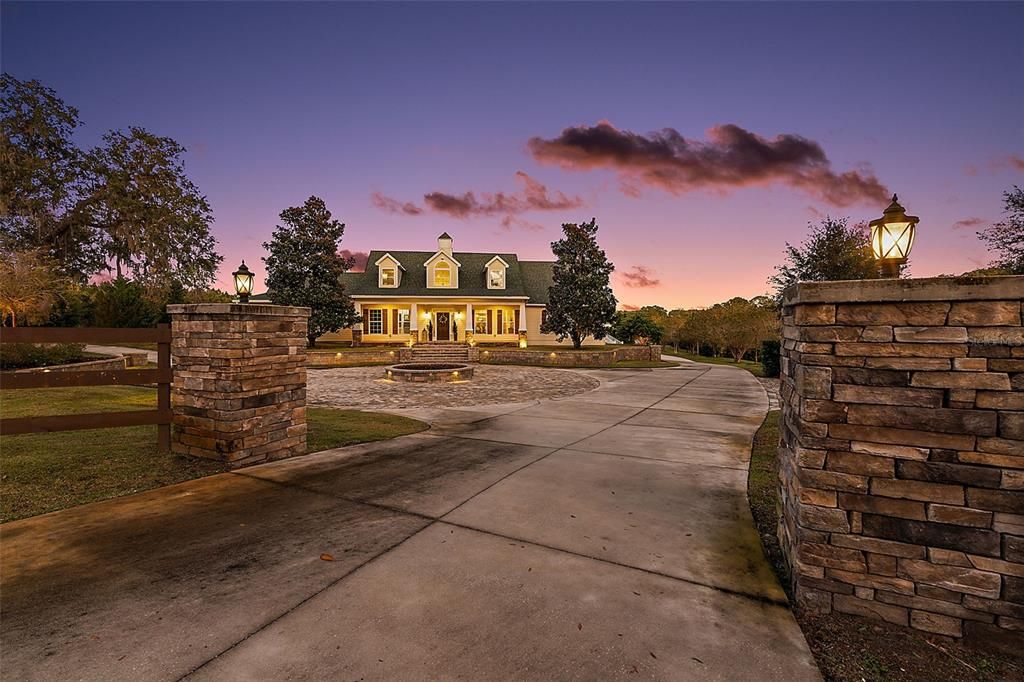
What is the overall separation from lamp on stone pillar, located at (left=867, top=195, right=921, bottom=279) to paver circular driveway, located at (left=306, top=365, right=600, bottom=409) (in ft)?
30.1

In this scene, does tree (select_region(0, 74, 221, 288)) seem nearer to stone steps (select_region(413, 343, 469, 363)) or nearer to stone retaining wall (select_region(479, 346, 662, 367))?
stone steps (select_region(413, 343, 469, 363))

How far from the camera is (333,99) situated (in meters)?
16.0

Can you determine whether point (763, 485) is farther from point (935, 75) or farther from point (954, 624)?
point (935, 75)

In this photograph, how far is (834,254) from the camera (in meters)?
20.7

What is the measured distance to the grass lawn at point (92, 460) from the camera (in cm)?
434

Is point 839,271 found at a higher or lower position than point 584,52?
lower

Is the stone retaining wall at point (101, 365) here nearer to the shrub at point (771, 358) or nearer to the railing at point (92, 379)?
the railing at point (92, 379)

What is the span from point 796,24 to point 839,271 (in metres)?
15.3

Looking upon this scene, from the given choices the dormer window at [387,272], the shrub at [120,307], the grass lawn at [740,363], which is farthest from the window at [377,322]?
the grass lawn at [740,363]

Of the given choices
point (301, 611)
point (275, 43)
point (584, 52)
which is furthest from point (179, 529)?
point (584, 52)

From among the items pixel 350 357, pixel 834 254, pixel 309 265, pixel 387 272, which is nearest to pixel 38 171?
pixel 309 265

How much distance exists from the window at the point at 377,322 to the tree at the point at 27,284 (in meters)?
16.1

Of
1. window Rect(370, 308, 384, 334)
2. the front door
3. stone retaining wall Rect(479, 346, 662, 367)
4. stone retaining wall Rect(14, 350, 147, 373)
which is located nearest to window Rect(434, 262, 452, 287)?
the front door

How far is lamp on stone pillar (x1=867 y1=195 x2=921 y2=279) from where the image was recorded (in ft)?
10.4
